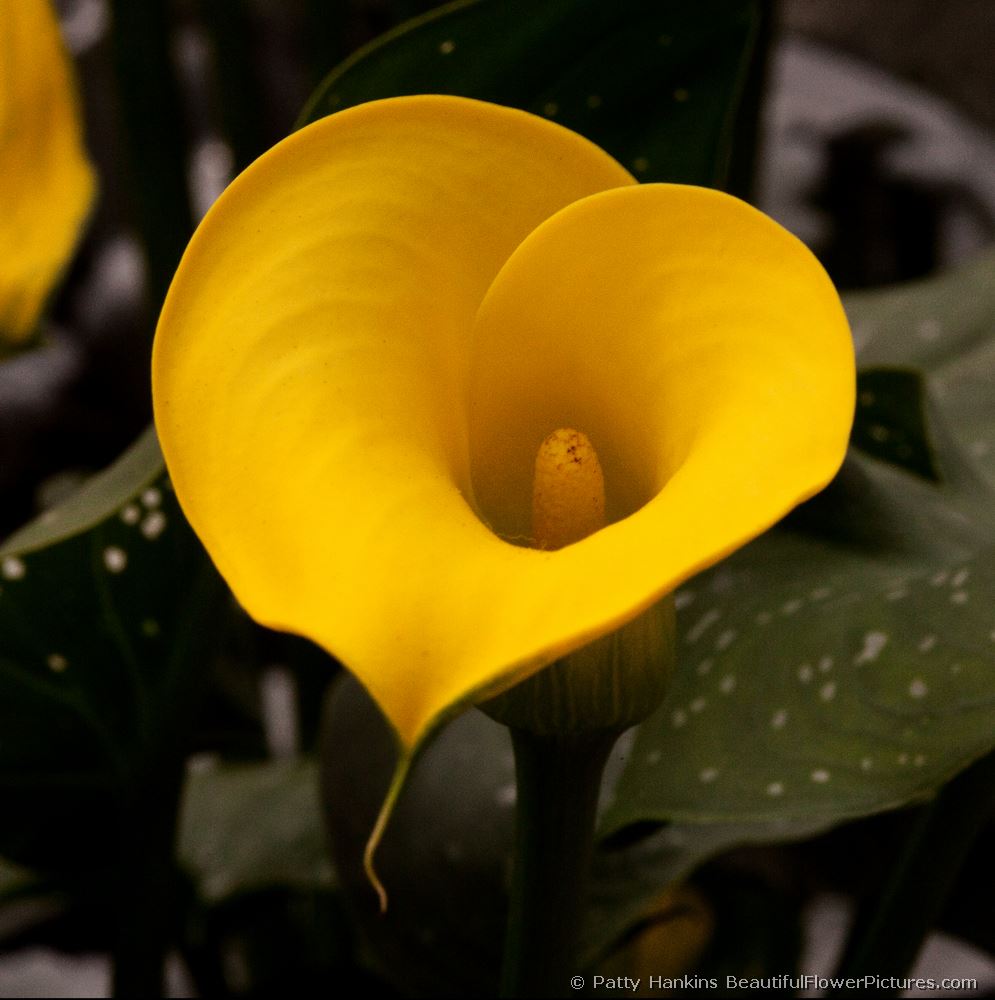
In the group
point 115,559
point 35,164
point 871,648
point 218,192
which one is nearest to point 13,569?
point 115,559

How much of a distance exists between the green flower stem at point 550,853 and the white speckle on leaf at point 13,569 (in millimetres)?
184

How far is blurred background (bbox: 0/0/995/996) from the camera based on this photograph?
625 mm

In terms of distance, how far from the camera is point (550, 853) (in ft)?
1.00

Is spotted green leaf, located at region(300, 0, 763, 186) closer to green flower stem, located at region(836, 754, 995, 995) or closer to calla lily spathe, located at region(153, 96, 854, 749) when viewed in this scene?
calla lily spathe, located at region(153, 96, 854, 749)

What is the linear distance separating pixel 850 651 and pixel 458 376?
0.15m

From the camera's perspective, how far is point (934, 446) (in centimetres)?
43

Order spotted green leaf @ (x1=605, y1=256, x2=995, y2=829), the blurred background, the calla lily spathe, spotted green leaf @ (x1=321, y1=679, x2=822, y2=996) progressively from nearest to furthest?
1. the calla lily spathe
2. spotted green leaf @ (x1=605, y1=256, x2=995, y2=829)
3. spotted green leaf @ (x1=321, y1=679, x2=822, y2=996)
4. the blurred background

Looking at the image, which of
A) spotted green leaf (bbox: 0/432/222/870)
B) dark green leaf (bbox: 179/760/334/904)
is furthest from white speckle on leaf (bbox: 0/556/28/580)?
dark green leaf (bbox: 179/760/334/904)

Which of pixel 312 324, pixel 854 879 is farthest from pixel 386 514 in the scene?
pixel 854 879

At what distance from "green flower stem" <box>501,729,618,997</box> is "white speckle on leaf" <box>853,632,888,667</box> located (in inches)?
3.7

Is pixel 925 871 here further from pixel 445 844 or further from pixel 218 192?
pixel 218 192

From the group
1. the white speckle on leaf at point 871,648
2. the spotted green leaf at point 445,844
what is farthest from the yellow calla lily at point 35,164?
the white speckle on leaf at point 871,648

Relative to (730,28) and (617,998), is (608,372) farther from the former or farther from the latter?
(617,998)

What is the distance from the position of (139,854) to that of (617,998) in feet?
0.68
